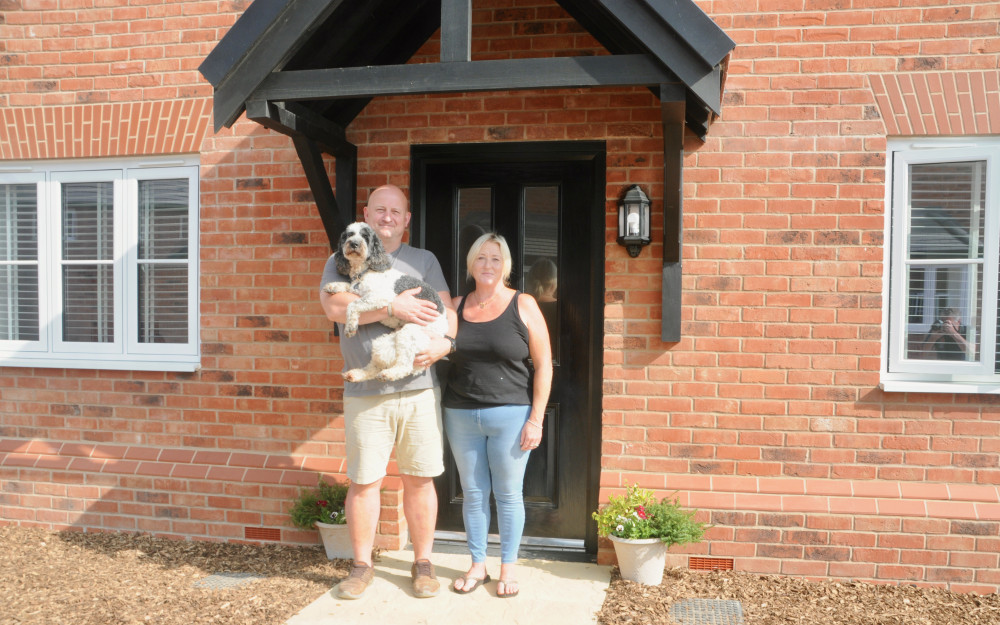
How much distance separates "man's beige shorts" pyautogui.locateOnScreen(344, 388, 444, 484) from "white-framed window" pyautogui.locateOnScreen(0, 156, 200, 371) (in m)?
1.55

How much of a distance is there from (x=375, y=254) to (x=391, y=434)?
0.86 metres

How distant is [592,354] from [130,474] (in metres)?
2.86

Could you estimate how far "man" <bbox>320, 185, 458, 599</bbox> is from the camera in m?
3.38

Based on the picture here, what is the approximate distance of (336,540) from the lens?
3969 millimetres

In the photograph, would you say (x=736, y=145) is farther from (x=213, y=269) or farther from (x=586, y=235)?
(x=213, y=269)

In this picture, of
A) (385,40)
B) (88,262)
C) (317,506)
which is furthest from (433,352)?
(88,262)

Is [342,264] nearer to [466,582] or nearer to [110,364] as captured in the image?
[466,582]

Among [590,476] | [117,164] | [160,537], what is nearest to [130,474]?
[160,537]

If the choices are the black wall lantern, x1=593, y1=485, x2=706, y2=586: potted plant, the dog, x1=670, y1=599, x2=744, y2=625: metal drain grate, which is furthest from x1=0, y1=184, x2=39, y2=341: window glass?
x1=670, y1=599, x2=744, y2=625: metal drain grate

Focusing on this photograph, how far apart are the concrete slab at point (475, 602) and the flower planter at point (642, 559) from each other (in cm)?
16

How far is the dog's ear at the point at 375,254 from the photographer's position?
324 cm

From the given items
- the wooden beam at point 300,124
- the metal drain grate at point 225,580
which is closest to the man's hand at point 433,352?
the wooden beam at point 300,124

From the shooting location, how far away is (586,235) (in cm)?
419

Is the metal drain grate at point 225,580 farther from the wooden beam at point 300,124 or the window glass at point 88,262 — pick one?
the wooden beam at point 300,124
